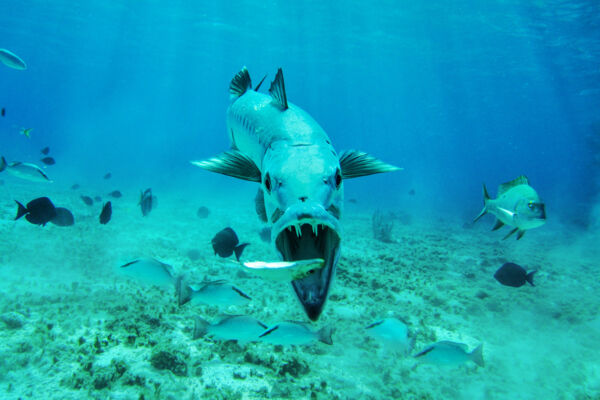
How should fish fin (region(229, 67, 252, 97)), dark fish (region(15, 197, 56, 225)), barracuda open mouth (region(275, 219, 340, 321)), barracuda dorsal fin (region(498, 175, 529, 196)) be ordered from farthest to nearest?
dark fish (region(15, 197, 56, 225)), barracuda dorsal fin (region(498, 175, 529, 196)), fish fin (region(229, 67, 252, 97)), barracuda open mouth (region(275, 219, 340, 321))

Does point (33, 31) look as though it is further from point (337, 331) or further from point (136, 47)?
point (337, 331)

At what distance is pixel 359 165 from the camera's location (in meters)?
2.84

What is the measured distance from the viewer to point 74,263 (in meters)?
7.25

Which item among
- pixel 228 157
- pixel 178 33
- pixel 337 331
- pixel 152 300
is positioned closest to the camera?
pixel 228 157

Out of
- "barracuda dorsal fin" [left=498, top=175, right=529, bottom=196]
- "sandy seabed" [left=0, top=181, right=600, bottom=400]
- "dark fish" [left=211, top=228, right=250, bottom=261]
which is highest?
"barracuda dorsal fin" [left=498, top=175, right=529, bottom=196]

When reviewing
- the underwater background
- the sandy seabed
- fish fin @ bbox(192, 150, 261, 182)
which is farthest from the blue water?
fish fin @ bbox(192, 150, 261, 182)

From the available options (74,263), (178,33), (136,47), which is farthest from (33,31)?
(74,263)

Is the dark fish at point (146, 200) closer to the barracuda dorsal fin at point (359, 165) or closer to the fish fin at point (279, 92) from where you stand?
the fish fin at point (279, 92)

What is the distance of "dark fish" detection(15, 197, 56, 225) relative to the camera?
545 centimetres

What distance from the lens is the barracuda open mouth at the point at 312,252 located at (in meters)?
1.51

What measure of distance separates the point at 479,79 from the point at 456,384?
162ft

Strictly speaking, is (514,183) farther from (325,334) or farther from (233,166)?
(233,166)

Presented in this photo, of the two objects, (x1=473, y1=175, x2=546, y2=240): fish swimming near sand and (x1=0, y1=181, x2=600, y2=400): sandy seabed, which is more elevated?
(x1=473, y1=175, x2=546, y2=240): fish swimming near sand

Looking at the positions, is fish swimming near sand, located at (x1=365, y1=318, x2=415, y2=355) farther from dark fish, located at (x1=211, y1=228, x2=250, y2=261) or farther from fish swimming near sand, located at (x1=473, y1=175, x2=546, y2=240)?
dark fish, located at (x1=211, y1=228, x2=250, y2=261)
